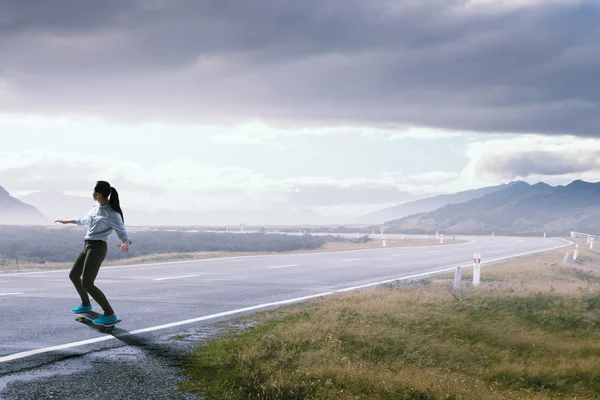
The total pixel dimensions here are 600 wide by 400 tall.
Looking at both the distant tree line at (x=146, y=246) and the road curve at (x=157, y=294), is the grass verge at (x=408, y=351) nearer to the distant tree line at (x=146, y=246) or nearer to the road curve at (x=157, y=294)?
the road curve at (x=157, y=294)

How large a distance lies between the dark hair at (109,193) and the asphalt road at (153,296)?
1.71 m

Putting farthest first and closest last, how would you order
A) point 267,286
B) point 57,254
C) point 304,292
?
point 57,254
point 267,286
point 304,292

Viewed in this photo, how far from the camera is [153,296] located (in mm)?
13922

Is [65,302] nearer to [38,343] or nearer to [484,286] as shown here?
[38,343]

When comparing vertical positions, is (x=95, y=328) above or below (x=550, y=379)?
above

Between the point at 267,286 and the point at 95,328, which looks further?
the point at 267,286

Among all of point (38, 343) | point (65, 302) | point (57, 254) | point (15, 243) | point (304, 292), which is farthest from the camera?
point (15, 243)

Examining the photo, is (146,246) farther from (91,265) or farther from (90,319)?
(91,265)

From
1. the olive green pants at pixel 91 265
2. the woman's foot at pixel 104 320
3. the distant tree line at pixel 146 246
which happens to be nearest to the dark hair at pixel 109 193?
the olive green pants at pixel 91 265

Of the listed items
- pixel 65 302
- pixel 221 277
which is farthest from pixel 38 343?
pixel 221 277

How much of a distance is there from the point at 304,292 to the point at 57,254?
2718 cm

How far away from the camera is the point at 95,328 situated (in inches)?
379

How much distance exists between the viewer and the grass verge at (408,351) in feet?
23.9

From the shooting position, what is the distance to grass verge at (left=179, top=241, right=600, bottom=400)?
7.29 m
